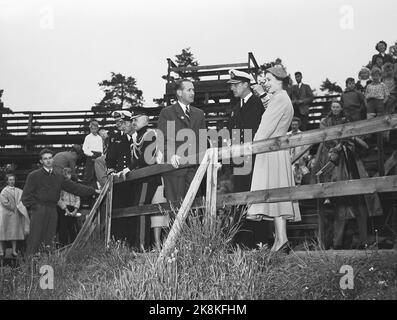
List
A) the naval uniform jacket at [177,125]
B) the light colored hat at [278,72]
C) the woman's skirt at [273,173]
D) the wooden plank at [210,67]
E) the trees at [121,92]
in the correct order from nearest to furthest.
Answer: the woman's skirt at [273,173], the light colored hat at [278,72], the naval uniform jacket at [177,125], the wooden plank at [210,67], the trees at [121,92]

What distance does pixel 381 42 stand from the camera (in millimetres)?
11750

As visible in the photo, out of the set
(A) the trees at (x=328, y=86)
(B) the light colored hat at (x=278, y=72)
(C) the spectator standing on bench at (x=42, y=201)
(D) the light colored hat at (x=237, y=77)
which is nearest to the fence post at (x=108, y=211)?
(C) the spectator standing on bench at (x=42, y=201)

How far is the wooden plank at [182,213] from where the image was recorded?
5809 mm

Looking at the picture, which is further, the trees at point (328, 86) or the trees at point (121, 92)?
the trees at point (328, 86)

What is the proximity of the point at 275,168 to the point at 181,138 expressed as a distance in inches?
55.4

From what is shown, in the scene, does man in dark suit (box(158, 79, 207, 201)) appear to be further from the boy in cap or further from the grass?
the grass

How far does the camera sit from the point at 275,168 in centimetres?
645

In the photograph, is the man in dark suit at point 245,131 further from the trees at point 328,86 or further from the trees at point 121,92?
the trees at point 328,86

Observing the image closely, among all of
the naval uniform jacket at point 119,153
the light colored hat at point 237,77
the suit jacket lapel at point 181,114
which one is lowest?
the naval uniform jacket at point 119,153

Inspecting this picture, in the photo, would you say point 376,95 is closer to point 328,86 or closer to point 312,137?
point 312,137

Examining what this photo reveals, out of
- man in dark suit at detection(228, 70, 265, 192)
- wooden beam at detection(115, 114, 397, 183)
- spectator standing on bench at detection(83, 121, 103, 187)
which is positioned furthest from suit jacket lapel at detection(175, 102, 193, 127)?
spectator standing on bench at detection(83, 121, 103, 187)

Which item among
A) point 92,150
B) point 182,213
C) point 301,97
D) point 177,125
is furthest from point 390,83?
point 92,150

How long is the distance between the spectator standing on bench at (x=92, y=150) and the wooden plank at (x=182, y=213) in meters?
7.32

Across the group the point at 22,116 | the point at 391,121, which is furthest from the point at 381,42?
the point at 22,116
